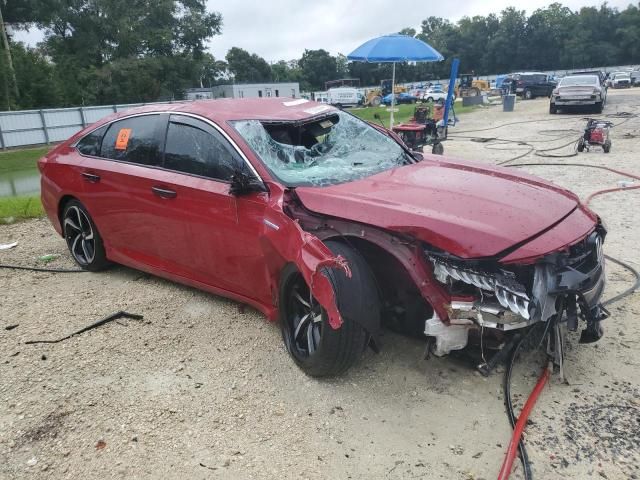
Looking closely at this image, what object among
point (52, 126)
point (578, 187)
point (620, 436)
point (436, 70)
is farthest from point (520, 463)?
point (436, 70)

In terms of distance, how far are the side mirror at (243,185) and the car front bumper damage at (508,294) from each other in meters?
1.14

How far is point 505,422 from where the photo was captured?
8.71ft

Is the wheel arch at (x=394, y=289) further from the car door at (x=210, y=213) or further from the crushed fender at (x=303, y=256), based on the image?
the car door at (x=210, y=213)

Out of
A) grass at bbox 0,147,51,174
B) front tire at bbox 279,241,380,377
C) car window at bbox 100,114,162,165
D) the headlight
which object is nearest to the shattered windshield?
front tire at bbox 279,241,380,377

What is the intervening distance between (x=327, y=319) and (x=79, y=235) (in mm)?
3274

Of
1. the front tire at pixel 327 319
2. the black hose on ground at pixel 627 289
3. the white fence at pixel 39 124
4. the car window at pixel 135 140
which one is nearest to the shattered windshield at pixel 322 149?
the front tire at pixel 327 319

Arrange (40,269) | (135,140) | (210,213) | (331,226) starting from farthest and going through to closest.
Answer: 1. (40,269)
2. (135,140)
3. (210,213)
4. (331,226)

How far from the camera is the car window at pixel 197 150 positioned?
3494 millimetres

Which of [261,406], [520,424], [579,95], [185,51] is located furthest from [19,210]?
[185,51]

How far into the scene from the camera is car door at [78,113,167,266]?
3994 mm

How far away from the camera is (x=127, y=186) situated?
13.5 feet

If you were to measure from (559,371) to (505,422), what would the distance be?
57cm

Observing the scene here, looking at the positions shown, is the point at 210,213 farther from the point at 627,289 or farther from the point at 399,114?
the point at 399,114

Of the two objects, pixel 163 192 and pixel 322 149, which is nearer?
pixel 163 192
